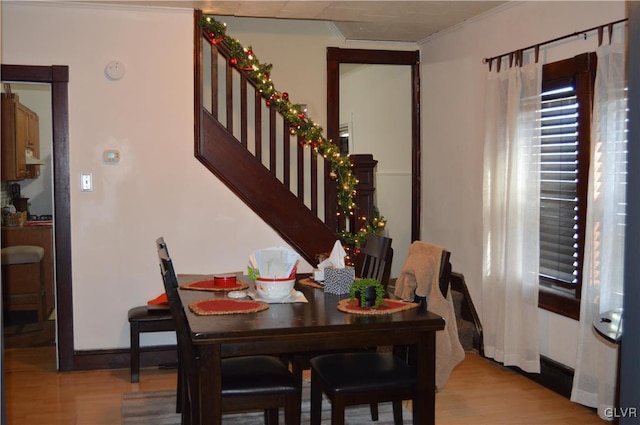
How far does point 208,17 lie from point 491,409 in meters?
3.29

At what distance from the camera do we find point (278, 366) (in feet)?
10.4

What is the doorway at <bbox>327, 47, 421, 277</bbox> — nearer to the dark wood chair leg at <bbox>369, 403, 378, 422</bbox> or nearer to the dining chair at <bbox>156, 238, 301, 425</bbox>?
the dark wood chair leg at <bbox>369, 403, 378, 422</bbox>

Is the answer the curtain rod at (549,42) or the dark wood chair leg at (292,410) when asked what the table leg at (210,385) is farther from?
the curtain rod at (549,42)

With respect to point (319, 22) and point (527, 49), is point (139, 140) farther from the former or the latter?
point (527, 49)

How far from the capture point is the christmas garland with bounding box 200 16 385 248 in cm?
496

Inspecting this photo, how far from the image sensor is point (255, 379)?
2959 mm

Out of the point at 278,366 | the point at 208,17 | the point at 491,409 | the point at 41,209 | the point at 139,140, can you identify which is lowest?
the point at 491,409

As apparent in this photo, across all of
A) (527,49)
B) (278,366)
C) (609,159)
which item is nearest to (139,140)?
(278,366)

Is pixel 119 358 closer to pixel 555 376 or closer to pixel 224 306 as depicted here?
pixel 224 306

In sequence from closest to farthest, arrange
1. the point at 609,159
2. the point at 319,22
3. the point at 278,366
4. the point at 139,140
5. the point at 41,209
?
the point at 278,366 < the point at 609,159 < the point at 139,140 < the point at 319,22 < the point at 41,209

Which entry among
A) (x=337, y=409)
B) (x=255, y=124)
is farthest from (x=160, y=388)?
(x=255, y=124)

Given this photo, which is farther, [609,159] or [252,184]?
[252,184]

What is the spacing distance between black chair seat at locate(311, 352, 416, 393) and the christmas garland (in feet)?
6.45

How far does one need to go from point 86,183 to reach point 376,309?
8.98ft
